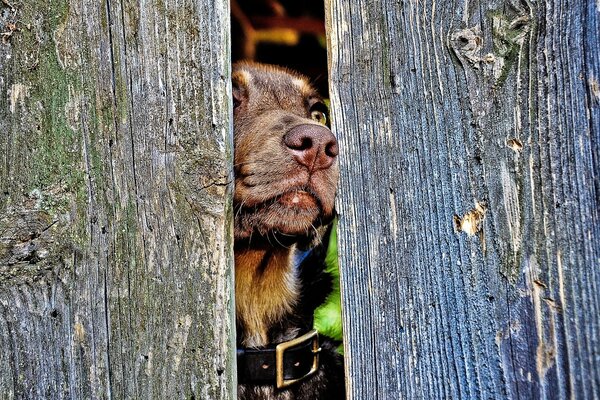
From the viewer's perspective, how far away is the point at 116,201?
190cm

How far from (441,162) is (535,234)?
12.8 inches

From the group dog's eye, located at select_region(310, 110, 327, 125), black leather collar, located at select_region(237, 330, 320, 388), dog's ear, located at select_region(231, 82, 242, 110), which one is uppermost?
dog's ear, located at select_region(231, 82, 242, 110)

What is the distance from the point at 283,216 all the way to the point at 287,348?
1.85 feet

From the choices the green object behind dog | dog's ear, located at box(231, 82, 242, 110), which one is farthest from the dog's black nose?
dog's ear, located at box(231, 82, 242, 110)

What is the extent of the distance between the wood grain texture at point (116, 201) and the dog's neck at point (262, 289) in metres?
1.16

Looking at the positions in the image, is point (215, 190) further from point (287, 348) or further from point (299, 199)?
point (287, 348)

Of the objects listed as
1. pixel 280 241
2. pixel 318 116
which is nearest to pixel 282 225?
pixel 280 241

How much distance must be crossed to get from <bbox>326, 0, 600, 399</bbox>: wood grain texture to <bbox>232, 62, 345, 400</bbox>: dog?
1.19ft

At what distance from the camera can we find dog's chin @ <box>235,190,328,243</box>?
106 inches

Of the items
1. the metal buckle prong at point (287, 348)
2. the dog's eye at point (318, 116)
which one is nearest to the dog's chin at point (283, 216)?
the metal buckle prong at point (287, 348)

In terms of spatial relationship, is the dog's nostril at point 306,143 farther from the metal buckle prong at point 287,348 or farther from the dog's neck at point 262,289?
the metal buckle prong at point 287,348

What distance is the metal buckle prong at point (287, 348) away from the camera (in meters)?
2.75

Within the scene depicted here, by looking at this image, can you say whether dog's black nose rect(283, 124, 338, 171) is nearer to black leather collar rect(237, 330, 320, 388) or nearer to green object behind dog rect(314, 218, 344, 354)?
green object behind dog rect(314, 218, 344, 354)

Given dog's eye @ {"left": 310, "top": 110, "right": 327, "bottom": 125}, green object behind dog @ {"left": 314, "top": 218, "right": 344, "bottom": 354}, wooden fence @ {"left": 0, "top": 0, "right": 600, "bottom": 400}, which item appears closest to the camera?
wooden fence @ {"left": 0, "top": 0, "right": 600, "bottom": 400}
